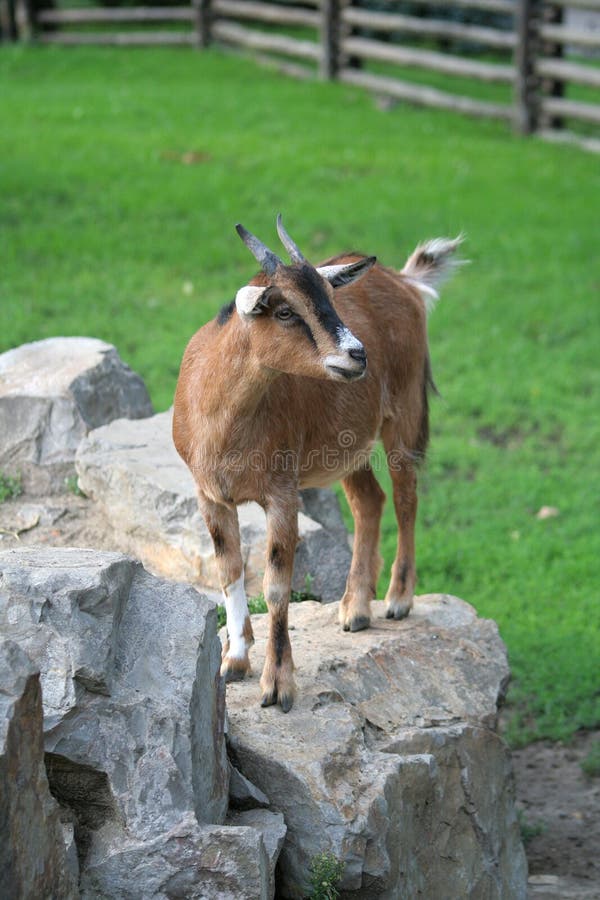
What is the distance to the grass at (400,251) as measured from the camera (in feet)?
27.3

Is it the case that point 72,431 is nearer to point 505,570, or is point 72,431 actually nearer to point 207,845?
point 505,570

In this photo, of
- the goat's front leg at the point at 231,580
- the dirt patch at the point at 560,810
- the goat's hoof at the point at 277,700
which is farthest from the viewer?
the dirt patch at the point at 560,810

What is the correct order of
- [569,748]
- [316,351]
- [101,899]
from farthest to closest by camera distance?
[569,748], [316,351], [101,899]

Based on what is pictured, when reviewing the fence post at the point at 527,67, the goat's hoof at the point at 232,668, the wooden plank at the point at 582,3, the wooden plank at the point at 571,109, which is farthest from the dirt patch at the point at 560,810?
the fence post at the point at 527,67

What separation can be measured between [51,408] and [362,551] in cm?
243

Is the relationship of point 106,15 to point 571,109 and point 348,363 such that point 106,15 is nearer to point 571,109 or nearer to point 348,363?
point 571,109

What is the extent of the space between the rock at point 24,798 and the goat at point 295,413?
157 cm

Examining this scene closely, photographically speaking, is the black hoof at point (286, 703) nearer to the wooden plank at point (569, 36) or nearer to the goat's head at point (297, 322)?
the goat's head at point (297, 322)

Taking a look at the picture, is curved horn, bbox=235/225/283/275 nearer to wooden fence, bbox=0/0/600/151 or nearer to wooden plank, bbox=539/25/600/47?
wooden fence, bbox=0/0/600/151

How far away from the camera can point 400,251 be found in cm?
1274

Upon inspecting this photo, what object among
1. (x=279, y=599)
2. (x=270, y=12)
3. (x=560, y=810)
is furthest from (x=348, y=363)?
(x=270, y=12)

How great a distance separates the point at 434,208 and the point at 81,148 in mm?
4629

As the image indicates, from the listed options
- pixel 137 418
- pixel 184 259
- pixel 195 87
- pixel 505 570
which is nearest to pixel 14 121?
pixel 195 87

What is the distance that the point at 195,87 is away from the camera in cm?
1861
